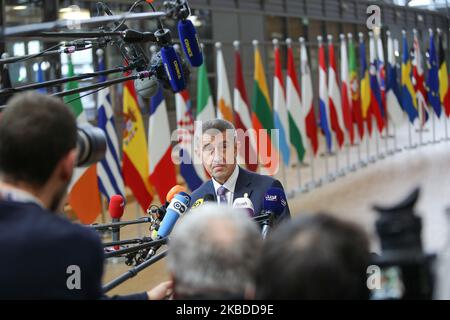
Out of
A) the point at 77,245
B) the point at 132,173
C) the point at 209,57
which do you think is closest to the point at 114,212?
the point at 77,245

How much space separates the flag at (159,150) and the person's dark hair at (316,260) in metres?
5.89

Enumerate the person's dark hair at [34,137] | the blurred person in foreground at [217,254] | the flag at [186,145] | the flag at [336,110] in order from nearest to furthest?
the blurred person in foreground at [217,254] → the person's dark hair at [34,137] → the flag at [186,145] → the flag at [336,110]

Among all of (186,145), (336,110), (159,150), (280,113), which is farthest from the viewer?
(336,110)

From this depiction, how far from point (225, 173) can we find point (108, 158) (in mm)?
4020

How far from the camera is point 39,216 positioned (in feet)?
4.72

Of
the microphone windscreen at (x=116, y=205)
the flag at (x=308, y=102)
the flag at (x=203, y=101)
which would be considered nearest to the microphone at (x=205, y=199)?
the microphone windscreen at (x=116, y=205)

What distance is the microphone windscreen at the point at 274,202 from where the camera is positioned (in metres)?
2.68

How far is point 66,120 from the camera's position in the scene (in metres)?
1.44

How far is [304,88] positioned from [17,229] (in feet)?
26.8

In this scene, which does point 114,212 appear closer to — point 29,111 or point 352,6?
point 352,6

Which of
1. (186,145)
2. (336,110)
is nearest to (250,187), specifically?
(186,145)

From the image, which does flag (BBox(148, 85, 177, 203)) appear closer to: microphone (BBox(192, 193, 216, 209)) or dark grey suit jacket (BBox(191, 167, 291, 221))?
dark grey suit jacket (BBox(191, 167, 291, 221))

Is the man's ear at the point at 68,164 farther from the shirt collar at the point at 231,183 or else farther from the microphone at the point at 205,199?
the shirt collar at the point at 231,183

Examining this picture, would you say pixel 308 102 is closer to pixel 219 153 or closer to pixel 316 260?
pixel 219 153
